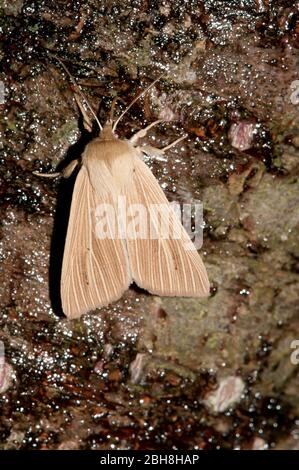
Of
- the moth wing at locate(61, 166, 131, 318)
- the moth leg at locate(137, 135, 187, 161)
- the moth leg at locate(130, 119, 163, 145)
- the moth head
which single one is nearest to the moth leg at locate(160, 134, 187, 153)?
the moth leg at locate(137, 135, 187, 161)

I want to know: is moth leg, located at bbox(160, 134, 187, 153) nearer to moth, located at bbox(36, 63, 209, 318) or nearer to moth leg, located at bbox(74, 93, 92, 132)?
moth, located at bbox(36, 63, 209, 318)

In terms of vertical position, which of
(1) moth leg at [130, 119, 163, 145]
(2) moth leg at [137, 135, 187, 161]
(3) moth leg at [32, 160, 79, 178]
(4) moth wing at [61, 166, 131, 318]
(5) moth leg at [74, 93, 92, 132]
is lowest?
(4) moth wing at [61, 166, 131, 318]

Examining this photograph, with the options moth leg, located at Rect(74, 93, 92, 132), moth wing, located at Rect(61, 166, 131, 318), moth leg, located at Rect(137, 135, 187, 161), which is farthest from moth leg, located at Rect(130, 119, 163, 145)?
moth wing, located at Rect(61, 166, 131, 318)

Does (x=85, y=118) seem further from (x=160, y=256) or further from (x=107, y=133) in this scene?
(x=160, y=256)

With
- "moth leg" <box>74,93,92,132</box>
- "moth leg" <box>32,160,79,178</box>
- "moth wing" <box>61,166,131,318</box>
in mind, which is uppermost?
"moth leg" <box>74,93,92,132</box>

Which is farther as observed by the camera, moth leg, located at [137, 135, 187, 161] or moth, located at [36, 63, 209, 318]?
moth leg, located at [137, 135, 187, 161]

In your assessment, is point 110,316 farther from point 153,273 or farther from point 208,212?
point 208,212

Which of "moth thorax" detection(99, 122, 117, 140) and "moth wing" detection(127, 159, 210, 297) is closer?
"moth wing" detection(127, 159, 210, 297)

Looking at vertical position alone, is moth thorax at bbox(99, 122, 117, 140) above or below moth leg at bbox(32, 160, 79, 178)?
above

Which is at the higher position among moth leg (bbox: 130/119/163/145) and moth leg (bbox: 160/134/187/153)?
moth leg (bbox: 130/119/163/145)

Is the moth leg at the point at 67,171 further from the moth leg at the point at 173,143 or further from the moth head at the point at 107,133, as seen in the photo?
the moth leg at the point at 173,143
